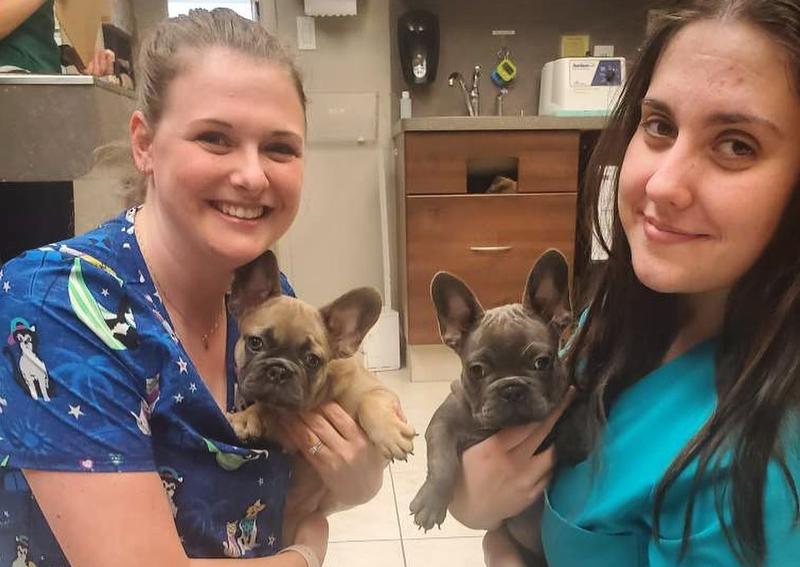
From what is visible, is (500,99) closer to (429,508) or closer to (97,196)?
(97,196)

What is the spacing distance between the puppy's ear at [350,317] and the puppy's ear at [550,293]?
0.26 meters

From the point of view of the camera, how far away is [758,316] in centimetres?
84

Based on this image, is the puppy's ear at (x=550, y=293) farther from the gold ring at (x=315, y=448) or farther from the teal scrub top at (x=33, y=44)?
the teal scrub top at (x=33, y=44)

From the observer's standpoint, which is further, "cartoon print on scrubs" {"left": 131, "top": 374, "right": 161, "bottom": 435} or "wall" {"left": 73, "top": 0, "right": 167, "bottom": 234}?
"wall" {"left": 73, "top": 0, "right": 167, "bottom": 234}

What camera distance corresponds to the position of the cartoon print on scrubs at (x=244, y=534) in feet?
3.48

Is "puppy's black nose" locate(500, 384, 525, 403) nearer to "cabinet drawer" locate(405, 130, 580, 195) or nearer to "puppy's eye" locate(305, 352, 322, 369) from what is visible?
"puppy's eye" locate(305, 352, 322, 369)

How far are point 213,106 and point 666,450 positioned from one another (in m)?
0.74

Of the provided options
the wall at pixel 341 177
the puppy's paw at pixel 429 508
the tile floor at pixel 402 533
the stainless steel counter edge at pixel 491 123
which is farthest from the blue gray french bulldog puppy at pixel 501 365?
the wall at pixel 341 177

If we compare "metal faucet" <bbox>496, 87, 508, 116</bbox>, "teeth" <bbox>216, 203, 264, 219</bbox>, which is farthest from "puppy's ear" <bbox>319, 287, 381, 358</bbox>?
"metal faucet" <bbox>496, 87, 508, 116</bbox>

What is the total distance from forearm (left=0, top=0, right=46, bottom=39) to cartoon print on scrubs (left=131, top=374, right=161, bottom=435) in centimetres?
108

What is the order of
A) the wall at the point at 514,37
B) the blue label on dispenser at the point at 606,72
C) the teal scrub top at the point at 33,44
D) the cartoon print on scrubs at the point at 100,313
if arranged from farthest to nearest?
the wall at the point at 514,37, the blue label on dispenser at the point at 606,72, the teal scrub top at the point at 33,44, the cartoon print on scrubs at the point at 100,313

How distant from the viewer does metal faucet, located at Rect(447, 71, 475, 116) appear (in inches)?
151

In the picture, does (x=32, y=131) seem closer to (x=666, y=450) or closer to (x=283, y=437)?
(x=283, y=437)

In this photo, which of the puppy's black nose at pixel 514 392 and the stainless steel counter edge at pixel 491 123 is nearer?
the puppy's black nose at pixel 514 392
